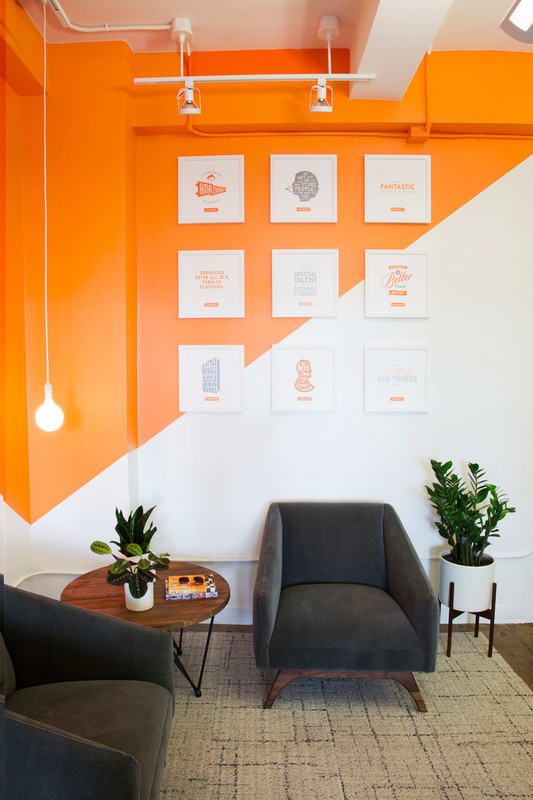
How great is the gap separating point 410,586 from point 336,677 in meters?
0.53

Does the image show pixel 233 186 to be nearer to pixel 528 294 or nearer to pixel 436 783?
pixel 528 294

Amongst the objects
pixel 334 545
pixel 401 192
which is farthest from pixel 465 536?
pixel 401 192

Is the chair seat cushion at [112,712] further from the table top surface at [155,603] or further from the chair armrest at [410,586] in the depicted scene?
the chair armrest at [410,586]

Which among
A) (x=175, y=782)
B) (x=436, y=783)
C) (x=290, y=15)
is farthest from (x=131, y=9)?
(x=436, y=783)

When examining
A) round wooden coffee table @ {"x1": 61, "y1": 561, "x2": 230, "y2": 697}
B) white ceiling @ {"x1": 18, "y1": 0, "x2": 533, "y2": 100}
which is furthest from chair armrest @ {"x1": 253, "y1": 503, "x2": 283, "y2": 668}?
white ceiling @ {"x1": 18, "y1": 0, "x2": 533, "y2": 100}

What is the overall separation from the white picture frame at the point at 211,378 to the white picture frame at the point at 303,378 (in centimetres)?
22

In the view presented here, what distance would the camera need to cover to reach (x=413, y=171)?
122 inches

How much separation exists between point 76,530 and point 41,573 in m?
0.32

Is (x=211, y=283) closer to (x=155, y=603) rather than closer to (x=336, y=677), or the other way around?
(x=155, y=603)

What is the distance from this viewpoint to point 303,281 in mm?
3123

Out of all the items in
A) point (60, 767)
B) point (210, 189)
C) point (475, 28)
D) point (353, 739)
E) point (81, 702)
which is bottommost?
point (353, 739)

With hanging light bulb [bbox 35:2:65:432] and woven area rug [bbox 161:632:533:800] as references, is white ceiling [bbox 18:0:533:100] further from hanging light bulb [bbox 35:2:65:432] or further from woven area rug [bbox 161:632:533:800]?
woven area rug [bbox 161:632:533:800]

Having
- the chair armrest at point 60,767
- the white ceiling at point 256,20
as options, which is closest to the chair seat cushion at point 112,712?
the chair armrest at point 60,767

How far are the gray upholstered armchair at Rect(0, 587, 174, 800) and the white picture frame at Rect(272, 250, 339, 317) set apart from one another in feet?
6.25
